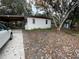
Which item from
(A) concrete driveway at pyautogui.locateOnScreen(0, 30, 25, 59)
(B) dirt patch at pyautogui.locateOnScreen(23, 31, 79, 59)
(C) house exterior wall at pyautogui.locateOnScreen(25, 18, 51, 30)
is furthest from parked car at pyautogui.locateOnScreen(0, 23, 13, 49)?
(C) house exterior wall at pyautogui.locateOnScreen(25, 18, 51, 30)

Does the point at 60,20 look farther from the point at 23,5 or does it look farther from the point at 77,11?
the point at 23,5

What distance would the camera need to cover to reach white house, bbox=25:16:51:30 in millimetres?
25219

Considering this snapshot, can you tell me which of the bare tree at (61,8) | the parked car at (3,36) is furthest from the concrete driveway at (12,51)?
the bare tree at (61,8)

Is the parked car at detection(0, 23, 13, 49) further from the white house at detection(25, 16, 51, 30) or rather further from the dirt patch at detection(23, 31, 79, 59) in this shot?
the white house at detection(25, 16, 51, 30)

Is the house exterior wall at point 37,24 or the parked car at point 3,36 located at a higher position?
the parked car at point 3,36

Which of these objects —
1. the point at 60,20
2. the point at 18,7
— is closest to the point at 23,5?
the point at 18,7

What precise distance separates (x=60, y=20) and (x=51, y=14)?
1.93 metres

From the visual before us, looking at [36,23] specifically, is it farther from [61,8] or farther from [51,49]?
[51,49]

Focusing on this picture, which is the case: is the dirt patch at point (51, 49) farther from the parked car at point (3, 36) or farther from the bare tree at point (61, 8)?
the bare tree at point (61, 8)

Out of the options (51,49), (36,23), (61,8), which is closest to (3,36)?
(51,49)

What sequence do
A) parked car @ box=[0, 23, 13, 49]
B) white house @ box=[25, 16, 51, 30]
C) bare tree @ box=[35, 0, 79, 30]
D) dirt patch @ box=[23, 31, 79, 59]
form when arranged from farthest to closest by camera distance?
white house @ box=[25, 16, 51, 30]
bare tree @ box=[35, 0, 79, 30]
parked car @ box=[0, 23, 13, 49]
dirt patch @ box=[23, 31, 79, 59]

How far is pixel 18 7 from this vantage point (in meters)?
35.5

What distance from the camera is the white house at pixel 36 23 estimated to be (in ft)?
82.7

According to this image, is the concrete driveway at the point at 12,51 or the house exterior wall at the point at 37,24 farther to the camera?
the house exterior wall at the point at 37,24
